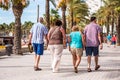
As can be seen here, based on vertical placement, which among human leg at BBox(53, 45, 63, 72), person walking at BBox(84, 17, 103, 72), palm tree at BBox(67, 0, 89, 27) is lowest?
human leg at BBox(53, 45, 63, 72)

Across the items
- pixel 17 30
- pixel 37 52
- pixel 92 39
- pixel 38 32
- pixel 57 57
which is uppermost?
pixel 17 30

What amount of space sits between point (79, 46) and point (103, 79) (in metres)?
2.59

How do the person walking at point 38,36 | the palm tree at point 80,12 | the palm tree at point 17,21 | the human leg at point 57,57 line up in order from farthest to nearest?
the palm tree at point 80,12, the palm tree at point 17,21, the person walking at point 38,36, the human leg at point 57,57

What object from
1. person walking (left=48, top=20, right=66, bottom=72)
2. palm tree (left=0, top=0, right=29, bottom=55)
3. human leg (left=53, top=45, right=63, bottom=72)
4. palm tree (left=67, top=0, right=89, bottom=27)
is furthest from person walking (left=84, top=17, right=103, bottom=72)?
palm tree (left=67, top=0, right=89, bottom=27)

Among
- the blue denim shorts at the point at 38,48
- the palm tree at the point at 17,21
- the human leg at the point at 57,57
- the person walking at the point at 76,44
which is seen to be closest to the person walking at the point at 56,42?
the human leg at the point at 57,57

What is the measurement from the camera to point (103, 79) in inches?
503

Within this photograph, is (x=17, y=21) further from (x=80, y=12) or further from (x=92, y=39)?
(x=80, y=12)

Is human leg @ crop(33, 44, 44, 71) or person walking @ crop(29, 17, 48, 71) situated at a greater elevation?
person walking @ crop(29, 17, 48, 71)

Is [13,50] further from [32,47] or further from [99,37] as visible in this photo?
[99,37]

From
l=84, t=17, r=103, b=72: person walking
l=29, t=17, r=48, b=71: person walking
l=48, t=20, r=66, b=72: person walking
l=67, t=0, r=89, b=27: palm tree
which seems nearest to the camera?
l=48, t=20, r=66, b=72: person walking

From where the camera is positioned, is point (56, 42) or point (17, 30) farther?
point (17, 30)

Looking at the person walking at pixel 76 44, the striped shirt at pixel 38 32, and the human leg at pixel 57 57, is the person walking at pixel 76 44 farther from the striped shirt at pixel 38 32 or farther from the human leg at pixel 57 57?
the striped shirt at pixel 38 32

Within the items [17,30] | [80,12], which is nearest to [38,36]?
[17,30]

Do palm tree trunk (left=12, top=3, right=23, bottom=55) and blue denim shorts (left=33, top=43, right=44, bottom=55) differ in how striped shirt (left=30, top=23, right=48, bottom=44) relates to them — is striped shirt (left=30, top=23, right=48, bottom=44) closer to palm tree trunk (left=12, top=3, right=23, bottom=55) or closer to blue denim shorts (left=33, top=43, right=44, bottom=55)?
blue denim shorts (left=33, top=43, right=44, bottom=55)
